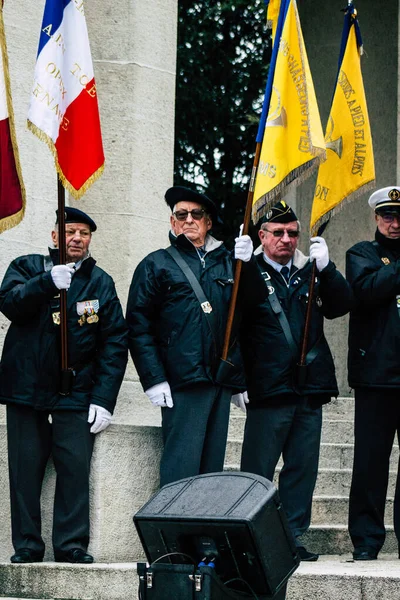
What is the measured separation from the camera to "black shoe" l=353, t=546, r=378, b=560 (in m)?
7.74

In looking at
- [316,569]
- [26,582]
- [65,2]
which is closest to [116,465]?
[26,582]

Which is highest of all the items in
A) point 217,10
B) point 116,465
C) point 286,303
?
point 217,10

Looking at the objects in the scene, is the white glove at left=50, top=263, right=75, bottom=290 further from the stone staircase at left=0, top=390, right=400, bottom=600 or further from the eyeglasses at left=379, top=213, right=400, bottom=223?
the eyeglasses at left=379, top=213, right=400, bottom=223

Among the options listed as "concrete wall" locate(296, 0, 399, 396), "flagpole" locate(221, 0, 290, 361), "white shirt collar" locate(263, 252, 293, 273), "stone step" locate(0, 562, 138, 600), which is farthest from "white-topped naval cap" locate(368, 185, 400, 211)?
"concrete wall" locate(296, 0, 399, 396)

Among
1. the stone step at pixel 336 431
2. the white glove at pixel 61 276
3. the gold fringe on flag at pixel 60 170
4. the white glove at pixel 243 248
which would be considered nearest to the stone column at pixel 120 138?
the gold fringe on flag at pixel 60 170

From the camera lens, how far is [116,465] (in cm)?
775

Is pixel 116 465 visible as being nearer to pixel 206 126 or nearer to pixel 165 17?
pixel 165 17

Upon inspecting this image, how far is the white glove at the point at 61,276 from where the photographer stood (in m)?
7.28

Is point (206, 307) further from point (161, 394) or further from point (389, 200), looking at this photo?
point (389, 200)

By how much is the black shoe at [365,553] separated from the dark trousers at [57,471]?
1.62 m

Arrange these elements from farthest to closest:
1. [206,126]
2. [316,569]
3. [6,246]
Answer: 1. [206,126]
2. [6,246]
3. [316,569]

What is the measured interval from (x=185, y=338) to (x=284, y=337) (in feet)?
2.30

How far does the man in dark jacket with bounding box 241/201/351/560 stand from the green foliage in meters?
8.06

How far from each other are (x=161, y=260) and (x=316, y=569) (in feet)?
6.61
